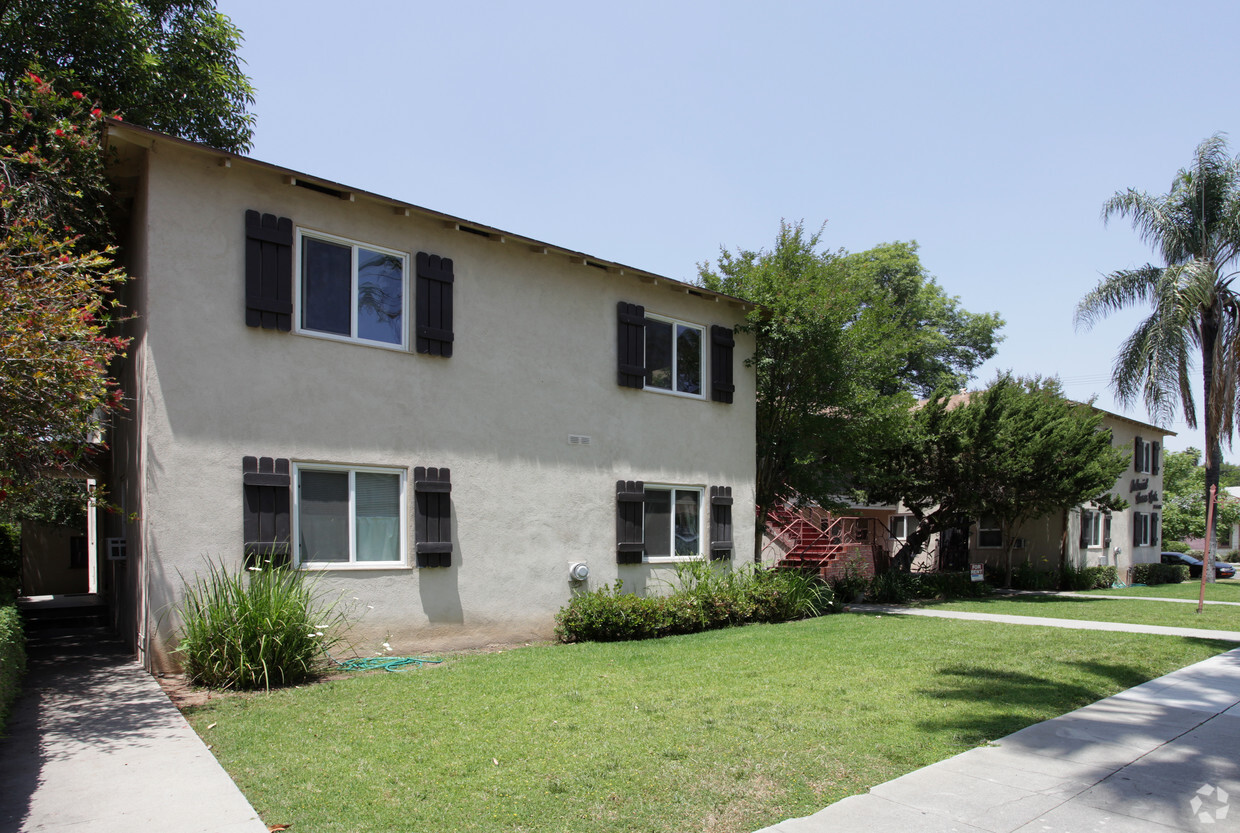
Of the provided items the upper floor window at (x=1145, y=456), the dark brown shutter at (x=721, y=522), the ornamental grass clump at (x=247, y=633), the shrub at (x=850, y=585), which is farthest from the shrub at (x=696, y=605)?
the upper floor window at (x=1145, y=456)

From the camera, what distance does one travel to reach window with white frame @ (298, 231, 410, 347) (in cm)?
1011

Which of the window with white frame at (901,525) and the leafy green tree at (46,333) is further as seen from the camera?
the window with white frame at (901,525)

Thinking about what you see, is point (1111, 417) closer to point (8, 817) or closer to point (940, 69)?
point (940, 69)

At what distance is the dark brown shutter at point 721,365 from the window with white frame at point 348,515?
6.32 metres

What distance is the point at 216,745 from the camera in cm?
618

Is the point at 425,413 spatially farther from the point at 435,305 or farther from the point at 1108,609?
the point at 1108,609

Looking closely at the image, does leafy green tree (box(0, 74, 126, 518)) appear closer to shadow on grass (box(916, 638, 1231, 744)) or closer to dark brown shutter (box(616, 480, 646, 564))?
dark brown shutter (box(616, 480, 646, 564))

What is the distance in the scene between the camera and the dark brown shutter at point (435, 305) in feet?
35.8

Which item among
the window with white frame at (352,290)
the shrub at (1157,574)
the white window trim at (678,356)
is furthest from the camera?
the shrub at (1157,574)

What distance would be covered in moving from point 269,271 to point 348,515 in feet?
10.1

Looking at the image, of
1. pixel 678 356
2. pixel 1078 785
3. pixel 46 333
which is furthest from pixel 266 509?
pixel 1078 785

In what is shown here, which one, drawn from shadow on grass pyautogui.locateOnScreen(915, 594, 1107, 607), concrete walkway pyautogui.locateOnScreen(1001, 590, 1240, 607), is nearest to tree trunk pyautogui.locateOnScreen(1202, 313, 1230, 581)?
concrete walkway pyautogui.locateOnScreen(1001, 590, 1240, 607)

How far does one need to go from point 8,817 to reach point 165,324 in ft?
18.4

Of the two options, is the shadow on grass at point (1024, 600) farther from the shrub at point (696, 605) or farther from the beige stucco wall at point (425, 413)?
the beige stucco wall at point (425, 413)
